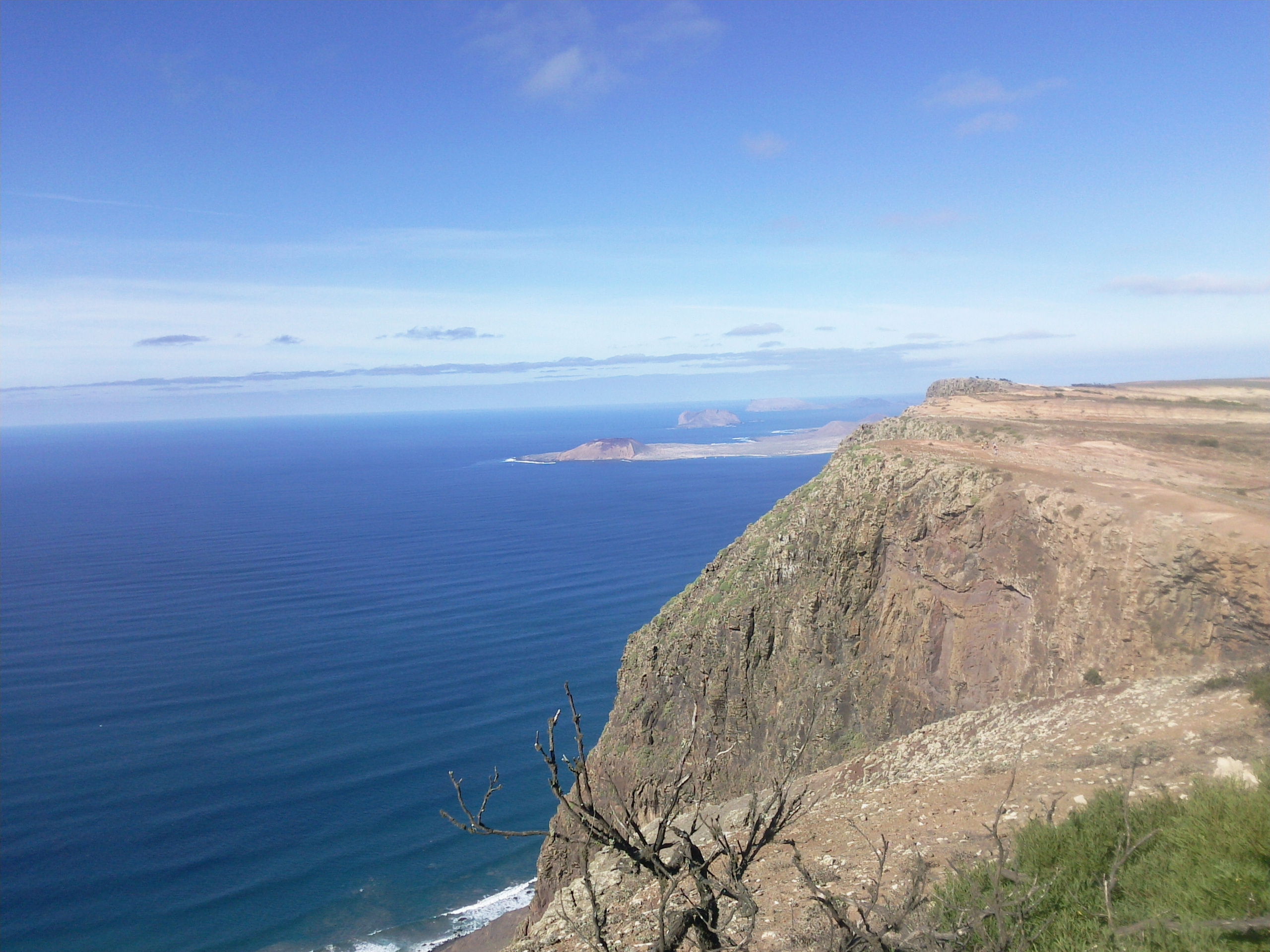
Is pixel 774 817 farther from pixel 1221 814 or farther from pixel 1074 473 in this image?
pixel 1074 473

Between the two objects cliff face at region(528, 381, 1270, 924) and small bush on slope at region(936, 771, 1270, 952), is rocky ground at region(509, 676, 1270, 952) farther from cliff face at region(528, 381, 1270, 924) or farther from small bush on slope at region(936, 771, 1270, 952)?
cliff face at region(528, 381, 1270, 924)

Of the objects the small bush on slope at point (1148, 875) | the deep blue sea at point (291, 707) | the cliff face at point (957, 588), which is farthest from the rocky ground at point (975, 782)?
the deep blue sea at point (291, 707)

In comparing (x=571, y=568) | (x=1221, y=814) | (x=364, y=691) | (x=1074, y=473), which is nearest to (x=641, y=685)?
(x=1074, y=473)

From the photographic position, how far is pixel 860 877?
10.1m

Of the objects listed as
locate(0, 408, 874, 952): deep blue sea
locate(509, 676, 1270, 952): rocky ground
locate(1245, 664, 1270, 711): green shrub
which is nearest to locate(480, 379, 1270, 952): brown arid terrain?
locate(509, 676, 1270, 952): rocky ground

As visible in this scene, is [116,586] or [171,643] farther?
[116,586]

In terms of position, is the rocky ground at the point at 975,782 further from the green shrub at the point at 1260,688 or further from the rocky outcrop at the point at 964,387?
the rocky outcrop at the point at 964,387

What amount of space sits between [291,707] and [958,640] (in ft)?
138

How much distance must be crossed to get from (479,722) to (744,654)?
24542 mm

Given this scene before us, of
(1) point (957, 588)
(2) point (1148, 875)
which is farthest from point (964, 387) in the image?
(2) point (1148, 875)

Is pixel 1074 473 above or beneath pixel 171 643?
above

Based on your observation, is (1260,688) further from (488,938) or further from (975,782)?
(488,938)

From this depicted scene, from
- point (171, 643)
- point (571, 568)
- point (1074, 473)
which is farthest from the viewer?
point (571, 568)

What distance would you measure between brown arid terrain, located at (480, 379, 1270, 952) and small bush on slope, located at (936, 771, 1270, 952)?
0.70 meters
